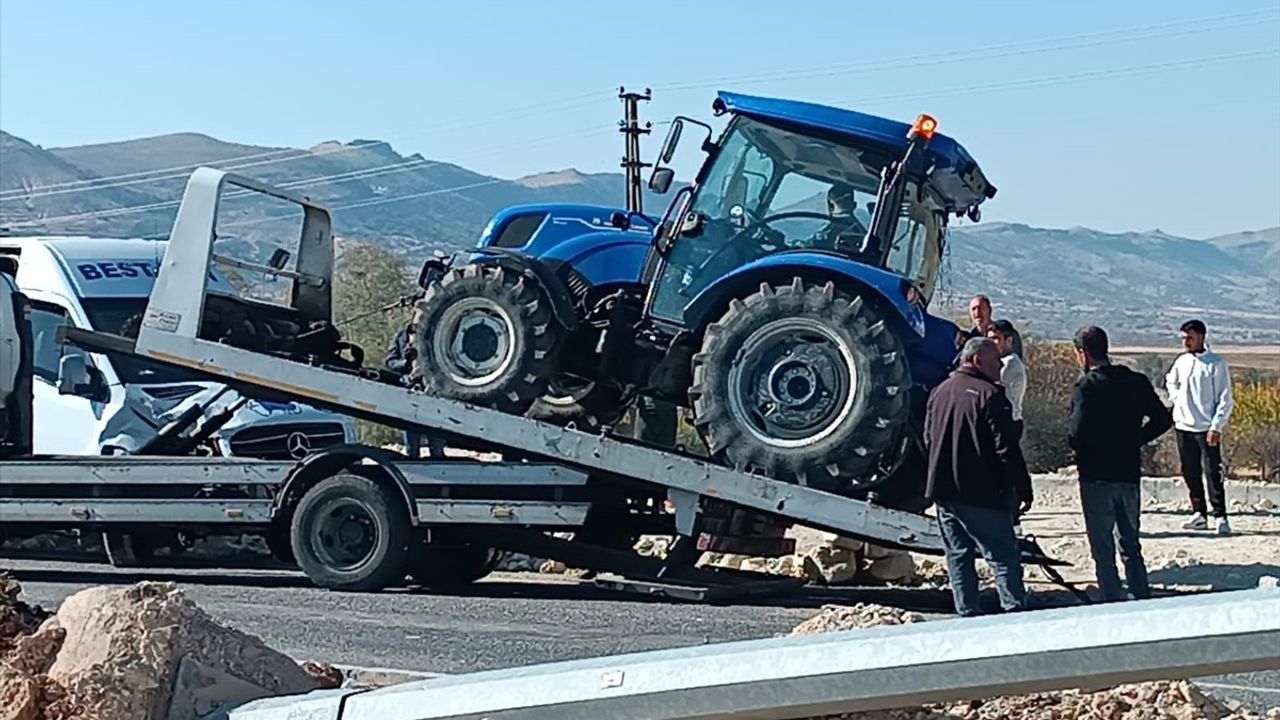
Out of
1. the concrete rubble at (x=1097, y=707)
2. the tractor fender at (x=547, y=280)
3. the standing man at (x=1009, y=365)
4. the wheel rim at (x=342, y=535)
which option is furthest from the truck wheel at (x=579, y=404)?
the concrete rubble at (x=1097, y=707)

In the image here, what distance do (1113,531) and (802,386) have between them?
207 cm

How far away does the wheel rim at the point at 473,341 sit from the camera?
11.2 metres

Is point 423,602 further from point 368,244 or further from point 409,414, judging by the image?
point 368,244

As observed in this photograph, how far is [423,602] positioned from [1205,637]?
317 inches

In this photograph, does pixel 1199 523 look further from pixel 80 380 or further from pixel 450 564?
pixel 80 380

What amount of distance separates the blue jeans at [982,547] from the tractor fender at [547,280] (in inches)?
129

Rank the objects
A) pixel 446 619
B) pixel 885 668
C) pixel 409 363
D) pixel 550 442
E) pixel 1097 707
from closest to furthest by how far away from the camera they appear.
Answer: pixel 885 668 < pixel 1097 707 < pixel 446 619 < pixel 550 442 < pixel 409 363

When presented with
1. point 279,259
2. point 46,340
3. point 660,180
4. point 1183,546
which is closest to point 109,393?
point 46,340

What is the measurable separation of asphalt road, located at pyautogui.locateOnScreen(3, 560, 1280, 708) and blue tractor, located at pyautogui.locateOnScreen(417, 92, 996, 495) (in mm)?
1099

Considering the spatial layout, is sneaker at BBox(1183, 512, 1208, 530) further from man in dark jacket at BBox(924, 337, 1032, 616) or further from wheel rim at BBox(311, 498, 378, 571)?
wheel rim at BBox(311, 498, 378, 571)

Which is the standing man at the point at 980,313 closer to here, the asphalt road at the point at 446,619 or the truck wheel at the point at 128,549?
the asphalt road at the point at 446,619

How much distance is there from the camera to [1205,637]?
3.66m

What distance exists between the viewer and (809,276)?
10.8 metres

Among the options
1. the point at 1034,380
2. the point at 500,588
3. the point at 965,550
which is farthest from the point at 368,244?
the point at 965,550
